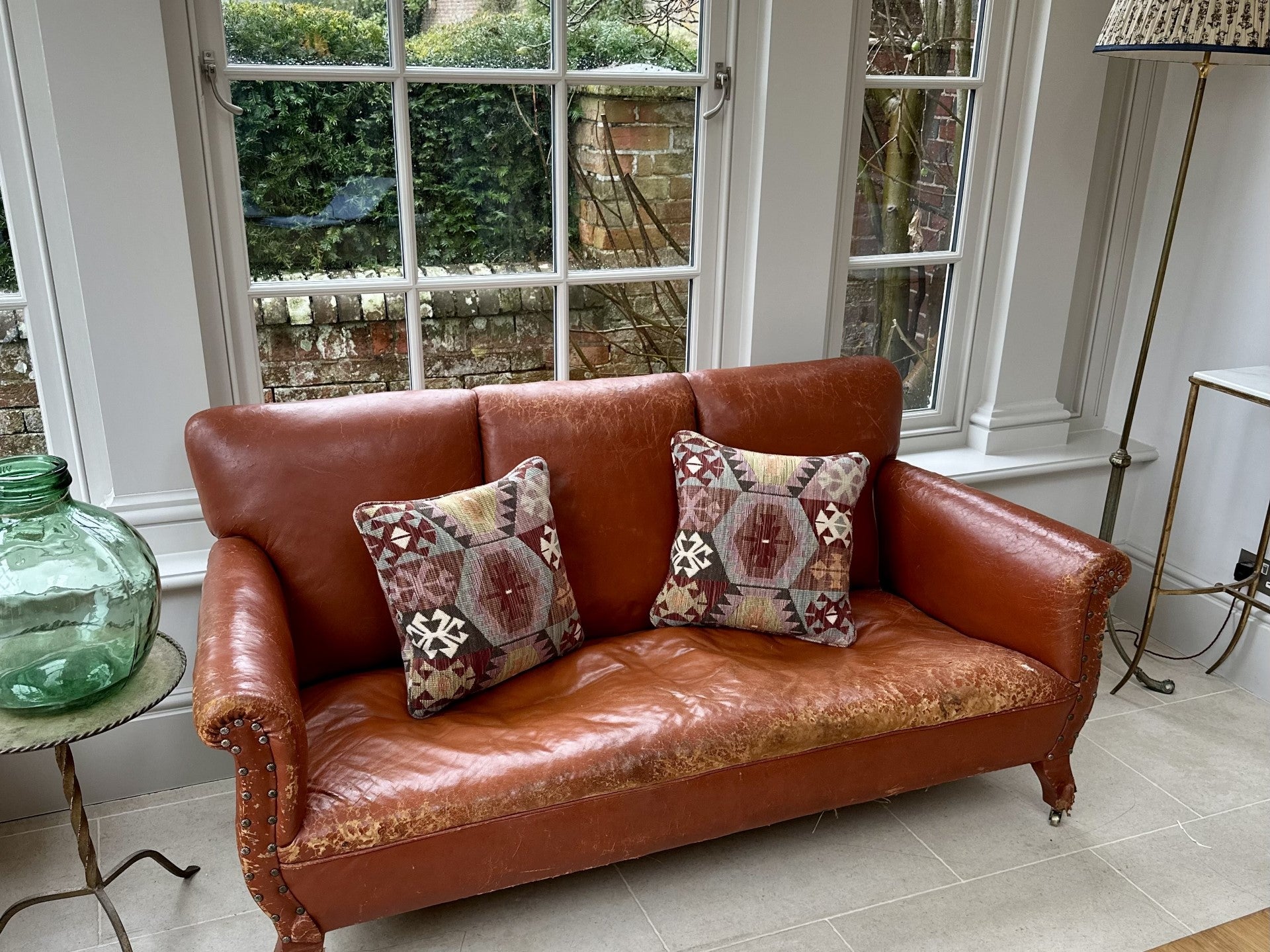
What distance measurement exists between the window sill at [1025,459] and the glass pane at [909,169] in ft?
1.95

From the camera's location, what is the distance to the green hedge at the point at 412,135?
220 cm

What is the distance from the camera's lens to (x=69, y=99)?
1.96m

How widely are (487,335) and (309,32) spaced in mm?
761

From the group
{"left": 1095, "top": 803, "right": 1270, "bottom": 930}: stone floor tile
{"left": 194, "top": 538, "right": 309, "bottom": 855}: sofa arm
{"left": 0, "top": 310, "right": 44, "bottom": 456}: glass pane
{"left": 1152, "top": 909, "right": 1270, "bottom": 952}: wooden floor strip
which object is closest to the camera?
{"left": 1152, "top": 909, "right": 1270, "bottom": 952}: wooden floor strip

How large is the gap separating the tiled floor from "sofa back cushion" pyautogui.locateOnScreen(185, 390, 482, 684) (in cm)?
51

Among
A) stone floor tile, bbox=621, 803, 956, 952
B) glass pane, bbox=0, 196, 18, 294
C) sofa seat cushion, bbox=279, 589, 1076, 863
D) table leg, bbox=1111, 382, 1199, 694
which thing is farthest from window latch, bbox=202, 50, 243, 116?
table leg, bbox=1111, 382, 1199, 694

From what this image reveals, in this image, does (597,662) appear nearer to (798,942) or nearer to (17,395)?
(798,942)

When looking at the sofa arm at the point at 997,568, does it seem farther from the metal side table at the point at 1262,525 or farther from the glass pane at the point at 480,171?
the glass pane at the point at 480,171

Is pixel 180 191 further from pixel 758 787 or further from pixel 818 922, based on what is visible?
pixel 818 922

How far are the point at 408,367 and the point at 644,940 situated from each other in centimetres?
138

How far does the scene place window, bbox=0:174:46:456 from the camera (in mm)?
2100

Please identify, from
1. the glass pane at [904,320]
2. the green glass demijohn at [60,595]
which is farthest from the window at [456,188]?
the green glass demijohn at [60,595]

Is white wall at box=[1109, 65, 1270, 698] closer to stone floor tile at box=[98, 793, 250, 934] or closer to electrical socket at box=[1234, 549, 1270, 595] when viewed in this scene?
electrical socket at box=[1234, 549, 1270, 595]

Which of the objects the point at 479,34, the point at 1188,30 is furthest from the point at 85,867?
the point at 1188,30
